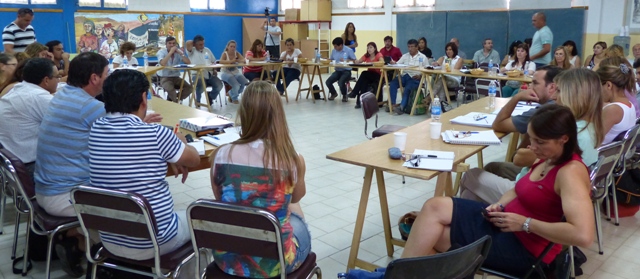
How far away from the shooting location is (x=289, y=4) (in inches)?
571

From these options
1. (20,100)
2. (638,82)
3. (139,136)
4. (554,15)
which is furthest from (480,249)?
(554,15)

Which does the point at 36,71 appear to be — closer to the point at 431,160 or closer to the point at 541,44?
the point at 431,160

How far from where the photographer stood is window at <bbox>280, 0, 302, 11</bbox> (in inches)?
563

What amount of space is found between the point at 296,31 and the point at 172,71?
19.9 ft

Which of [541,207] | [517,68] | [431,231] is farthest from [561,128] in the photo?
[517,68]

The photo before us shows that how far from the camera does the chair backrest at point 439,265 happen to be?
1.40 metres

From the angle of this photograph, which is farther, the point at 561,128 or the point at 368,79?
the point at 368,79

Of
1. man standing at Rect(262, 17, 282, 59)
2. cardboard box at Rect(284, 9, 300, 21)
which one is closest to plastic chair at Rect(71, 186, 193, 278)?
man standing at Rect(262, 17, 282, 59)

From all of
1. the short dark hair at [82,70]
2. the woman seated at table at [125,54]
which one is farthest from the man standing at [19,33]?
the short dark hair at [82,70]

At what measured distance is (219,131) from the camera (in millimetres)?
3139

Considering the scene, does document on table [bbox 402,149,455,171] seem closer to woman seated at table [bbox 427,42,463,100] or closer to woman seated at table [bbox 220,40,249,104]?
woman seated at table [bbox 427,42,463,100]

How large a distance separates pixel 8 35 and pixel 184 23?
23.2 feet

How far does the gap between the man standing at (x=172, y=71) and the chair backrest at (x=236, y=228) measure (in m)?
6.47

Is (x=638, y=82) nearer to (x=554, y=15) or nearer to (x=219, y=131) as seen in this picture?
(x=219, y=131)
